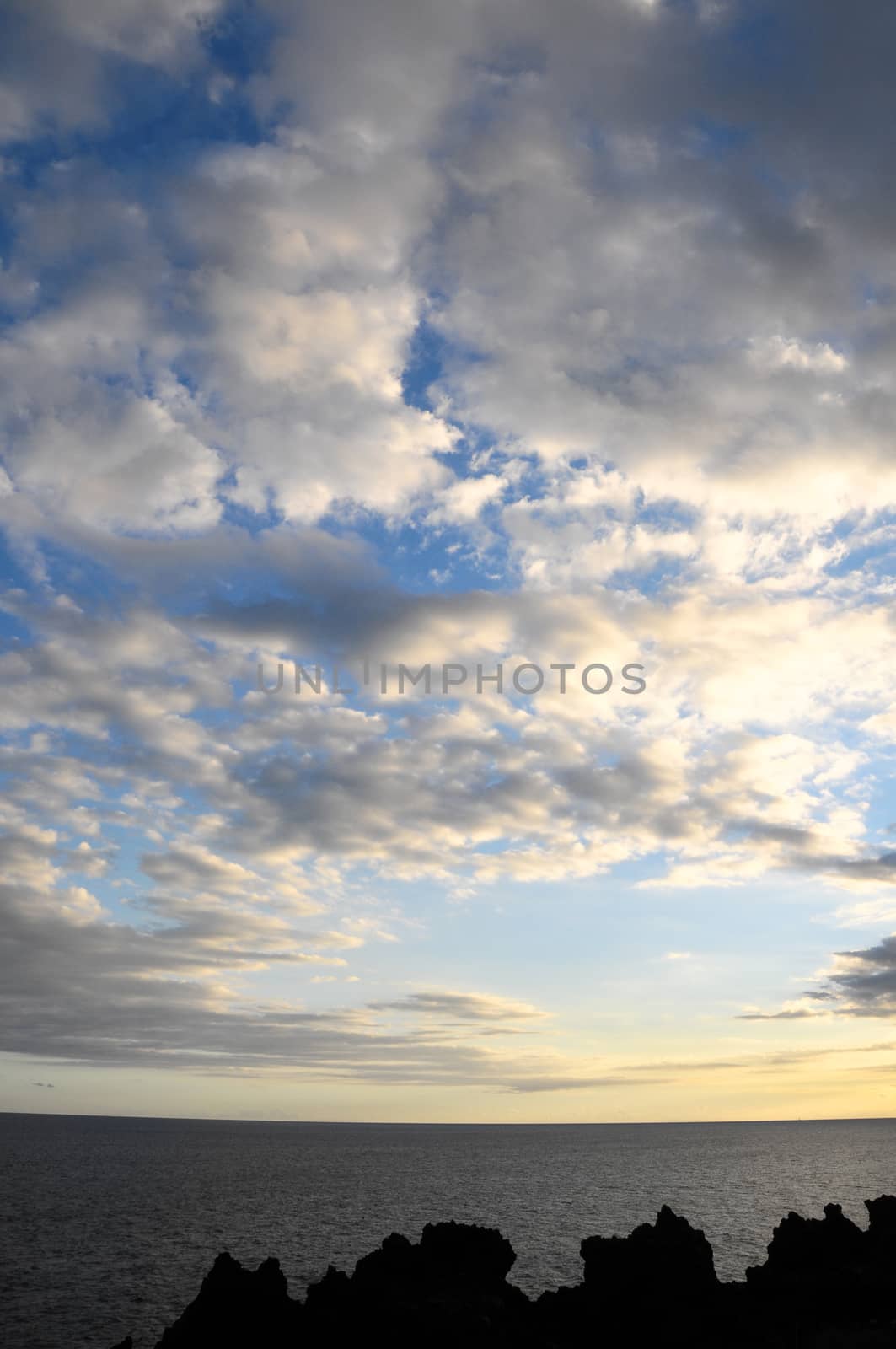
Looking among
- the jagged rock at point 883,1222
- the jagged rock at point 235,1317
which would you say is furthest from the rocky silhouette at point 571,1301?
the jagged rock at point 883,1222

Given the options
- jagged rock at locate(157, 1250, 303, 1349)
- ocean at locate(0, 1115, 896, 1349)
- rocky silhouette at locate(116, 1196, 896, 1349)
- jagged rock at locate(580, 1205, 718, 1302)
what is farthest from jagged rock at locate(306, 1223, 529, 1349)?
ocean at locate(0, 1115, 896, 1349)

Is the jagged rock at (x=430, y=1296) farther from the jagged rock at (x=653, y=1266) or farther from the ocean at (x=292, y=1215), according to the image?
the ocean at (x=292, y=1215)

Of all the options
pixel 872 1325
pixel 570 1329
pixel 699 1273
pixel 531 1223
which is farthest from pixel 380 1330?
pixel 531 1223

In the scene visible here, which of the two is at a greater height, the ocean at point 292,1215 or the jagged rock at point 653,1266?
the jagged rock at point 653,1266

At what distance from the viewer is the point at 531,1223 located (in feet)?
305

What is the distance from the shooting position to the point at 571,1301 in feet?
144

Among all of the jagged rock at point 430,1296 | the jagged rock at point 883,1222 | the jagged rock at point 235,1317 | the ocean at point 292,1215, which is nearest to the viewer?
the jagged rock at point 430,1296

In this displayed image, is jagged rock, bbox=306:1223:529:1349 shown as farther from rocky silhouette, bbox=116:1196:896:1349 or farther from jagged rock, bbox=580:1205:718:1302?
jagged rock, bbox=580:1205:718:1302

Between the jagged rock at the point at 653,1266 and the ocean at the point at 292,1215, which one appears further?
the ocean at the point at 292,1215

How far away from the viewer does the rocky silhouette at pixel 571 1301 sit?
36312 mm

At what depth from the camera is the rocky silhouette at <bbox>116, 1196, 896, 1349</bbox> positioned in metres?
36.3

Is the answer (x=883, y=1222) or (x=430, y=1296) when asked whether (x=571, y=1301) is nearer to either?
(x=430, y=1296)

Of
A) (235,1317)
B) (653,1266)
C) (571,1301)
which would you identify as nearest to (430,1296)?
(235,1317)

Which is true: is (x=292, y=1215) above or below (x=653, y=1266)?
below
